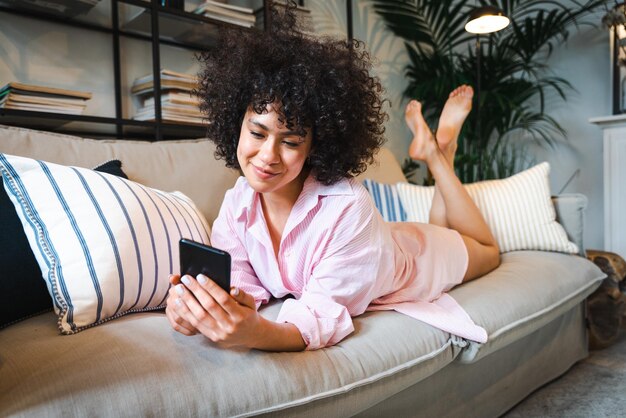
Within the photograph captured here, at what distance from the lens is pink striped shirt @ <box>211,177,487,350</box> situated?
0.93m

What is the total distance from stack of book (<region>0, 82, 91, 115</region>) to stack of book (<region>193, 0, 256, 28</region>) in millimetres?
597

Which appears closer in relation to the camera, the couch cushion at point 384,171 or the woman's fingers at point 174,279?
the woman's fingers at point 174,279

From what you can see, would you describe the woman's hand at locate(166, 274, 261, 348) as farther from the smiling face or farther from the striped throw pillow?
the striped throw pillow

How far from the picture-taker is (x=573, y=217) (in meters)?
1.72

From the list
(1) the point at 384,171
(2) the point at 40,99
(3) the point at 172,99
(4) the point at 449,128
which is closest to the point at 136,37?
(3) the point at 172,99

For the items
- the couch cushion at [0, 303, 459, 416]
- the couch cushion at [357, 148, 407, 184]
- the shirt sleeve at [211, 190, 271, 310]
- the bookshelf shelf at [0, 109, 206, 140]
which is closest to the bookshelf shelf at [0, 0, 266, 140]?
the bookshelf shelf at [0, 109, 206, 140]

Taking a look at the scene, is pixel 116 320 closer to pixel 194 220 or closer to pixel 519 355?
pixel 194 220

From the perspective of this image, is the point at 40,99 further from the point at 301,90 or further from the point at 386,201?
the point at 386,201

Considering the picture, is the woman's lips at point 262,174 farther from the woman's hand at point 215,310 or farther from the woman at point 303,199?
the woman's hand at point 215,310

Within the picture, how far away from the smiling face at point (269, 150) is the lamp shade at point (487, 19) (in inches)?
65.4

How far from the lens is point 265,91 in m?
0.94

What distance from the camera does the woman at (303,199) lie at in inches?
36.5

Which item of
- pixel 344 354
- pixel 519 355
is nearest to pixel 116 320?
pixel 344 354

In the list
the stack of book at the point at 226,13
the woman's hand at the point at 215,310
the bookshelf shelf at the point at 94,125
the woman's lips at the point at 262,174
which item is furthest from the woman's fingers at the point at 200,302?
the stack of book at the point at 226,13
